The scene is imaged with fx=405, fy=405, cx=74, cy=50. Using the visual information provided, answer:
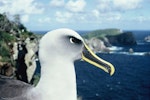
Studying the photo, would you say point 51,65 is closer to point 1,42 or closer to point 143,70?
point 1,42

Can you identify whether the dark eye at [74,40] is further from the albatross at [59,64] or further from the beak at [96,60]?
the beak at [96,60]

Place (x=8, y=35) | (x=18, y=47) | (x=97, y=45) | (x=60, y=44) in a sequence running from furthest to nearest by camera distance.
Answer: (x=97, y=45)
(x=18, y=47)
(x=8, y=35)
(x=60, y=44)

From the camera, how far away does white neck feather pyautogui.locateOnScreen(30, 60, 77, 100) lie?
367cm

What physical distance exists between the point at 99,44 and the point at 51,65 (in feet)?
479

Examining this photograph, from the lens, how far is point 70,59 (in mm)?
3697

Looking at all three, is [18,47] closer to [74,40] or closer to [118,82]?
[74,40]

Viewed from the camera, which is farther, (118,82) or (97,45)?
(97,45)

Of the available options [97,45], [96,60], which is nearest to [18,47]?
[96,60]

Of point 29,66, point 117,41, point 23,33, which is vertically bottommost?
point 117,41

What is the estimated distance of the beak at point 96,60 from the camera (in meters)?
3.79

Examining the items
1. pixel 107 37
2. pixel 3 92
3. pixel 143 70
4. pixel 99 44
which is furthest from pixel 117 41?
A: pixel 3 92

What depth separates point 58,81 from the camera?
3695mm

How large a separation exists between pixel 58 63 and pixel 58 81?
0.17 metres

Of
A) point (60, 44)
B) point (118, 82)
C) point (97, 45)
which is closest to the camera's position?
point (60, 44)
